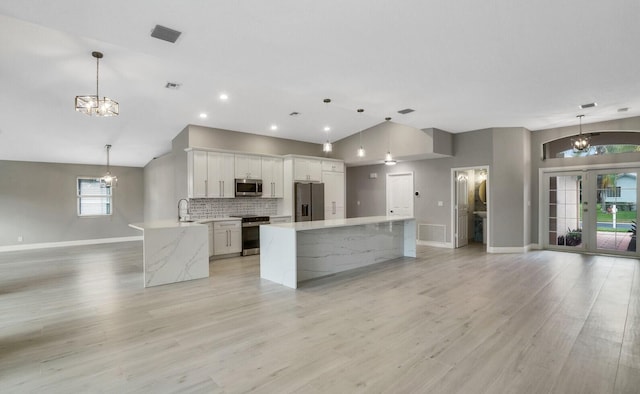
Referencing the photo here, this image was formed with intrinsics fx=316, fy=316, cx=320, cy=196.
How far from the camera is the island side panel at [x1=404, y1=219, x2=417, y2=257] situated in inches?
253

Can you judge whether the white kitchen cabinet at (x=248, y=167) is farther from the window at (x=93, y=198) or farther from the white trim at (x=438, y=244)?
the window at (x=93, y=198)

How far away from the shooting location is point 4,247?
7992mm

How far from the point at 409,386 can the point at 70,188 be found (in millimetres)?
10361

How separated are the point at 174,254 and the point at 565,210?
313 inches

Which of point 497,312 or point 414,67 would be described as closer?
point 497,312

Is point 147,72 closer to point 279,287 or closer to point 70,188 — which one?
point 279,287

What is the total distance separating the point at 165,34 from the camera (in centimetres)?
288

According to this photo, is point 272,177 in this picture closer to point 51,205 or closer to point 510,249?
point 510,249

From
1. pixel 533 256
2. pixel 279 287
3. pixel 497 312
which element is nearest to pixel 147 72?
pixel 279 287

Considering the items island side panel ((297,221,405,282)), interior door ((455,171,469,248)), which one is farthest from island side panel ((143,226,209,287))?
interior door ((455,171,469,248))

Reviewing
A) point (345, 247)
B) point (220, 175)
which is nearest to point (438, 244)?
point (345, 247)

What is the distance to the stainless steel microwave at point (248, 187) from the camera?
22.6ft

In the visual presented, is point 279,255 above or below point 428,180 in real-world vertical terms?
below

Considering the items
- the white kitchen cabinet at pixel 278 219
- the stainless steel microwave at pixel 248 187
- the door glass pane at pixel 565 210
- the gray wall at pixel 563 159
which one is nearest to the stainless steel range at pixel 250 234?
the white kitchen cabinet at pixel 278 219
